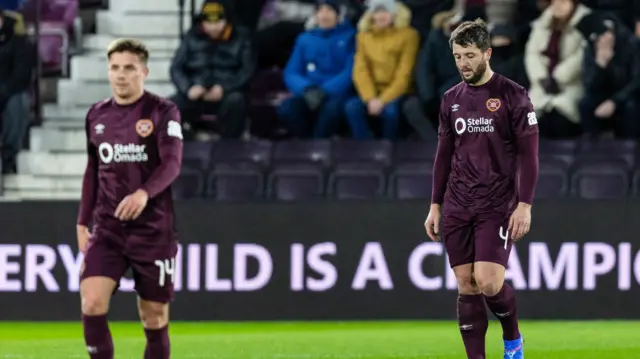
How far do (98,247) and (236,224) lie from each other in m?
4.23

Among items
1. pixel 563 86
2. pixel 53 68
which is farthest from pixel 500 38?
pixel 53 68

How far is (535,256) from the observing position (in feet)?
35.2

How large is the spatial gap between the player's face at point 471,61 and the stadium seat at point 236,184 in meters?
4.65

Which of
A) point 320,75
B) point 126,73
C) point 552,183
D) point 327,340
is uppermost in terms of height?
point 126,73

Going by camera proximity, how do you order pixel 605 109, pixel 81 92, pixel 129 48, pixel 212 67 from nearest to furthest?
pixel 129 48 < pixel 605 109 < pixel 212 67 < pixel 81 92

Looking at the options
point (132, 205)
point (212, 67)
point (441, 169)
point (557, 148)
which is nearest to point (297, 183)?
point (212, 67)

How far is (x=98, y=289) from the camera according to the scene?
6.46m

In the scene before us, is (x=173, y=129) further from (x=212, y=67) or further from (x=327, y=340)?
(x=212, y=67)

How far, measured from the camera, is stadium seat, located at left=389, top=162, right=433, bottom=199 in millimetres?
11227

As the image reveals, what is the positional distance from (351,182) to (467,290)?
4360 millimetres

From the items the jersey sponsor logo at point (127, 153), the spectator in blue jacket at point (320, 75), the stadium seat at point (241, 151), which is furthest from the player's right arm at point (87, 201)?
the spectator in blue jacket at point (320, 75)

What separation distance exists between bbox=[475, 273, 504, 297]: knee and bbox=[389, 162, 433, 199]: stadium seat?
425 cm

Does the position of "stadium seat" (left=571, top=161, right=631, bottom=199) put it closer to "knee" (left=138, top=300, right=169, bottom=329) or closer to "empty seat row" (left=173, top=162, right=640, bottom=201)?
"empty seat row" (left=173, top=162, right=640, bottom=201)

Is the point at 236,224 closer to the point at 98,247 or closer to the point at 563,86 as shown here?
the point at 563,86
